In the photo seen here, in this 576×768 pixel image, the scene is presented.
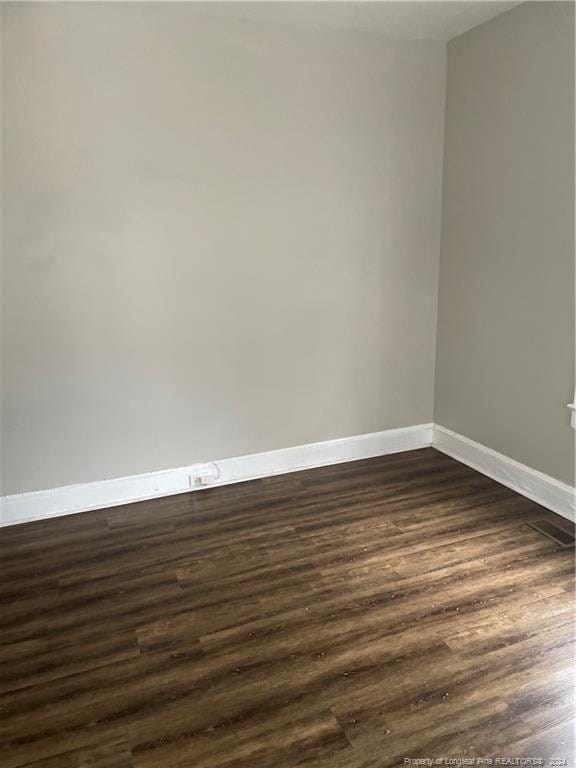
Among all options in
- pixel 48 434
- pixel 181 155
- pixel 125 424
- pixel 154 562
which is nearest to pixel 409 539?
pixel 154 562

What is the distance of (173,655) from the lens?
2.04 meters

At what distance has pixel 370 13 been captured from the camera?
9.69 ft

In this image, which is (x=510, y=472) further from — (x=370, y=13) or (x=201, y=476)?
(x=370, y=13)

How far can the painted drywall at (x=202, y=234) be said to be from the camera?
273 centimetres

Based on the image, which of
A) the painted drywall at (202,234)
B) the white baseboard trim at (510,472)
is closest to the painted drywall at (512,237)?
the white baseboard trim at (510,472)

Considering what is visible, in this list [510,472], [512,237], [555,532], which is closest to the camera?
[555,532]

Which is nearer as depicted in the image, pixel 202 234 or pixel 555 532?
pixel 555 532

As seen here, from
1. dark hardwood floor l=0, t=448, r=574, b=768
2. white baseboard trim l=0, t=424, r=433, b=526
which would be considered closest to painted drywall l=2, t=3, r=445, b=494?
white baseboard trim l=0, t=424, r=433, b=526

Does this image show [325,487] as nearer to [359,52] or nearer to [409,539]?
[409,539]

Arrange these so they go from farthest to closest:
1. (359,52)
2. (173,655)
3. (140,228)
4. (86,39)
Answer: (359,52), (140,228), (86,39), (173,655)

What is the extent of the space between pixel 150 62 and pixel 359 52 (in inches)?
44.2

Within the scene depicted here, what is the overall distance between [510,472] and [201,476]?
164 cm

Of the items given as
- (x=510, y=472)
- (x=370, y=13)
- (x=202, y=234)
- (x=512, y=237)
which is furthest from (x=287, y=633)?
(x=370, y=13)

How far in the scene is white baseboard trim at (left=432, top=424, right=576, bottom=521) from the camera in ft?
9.50
